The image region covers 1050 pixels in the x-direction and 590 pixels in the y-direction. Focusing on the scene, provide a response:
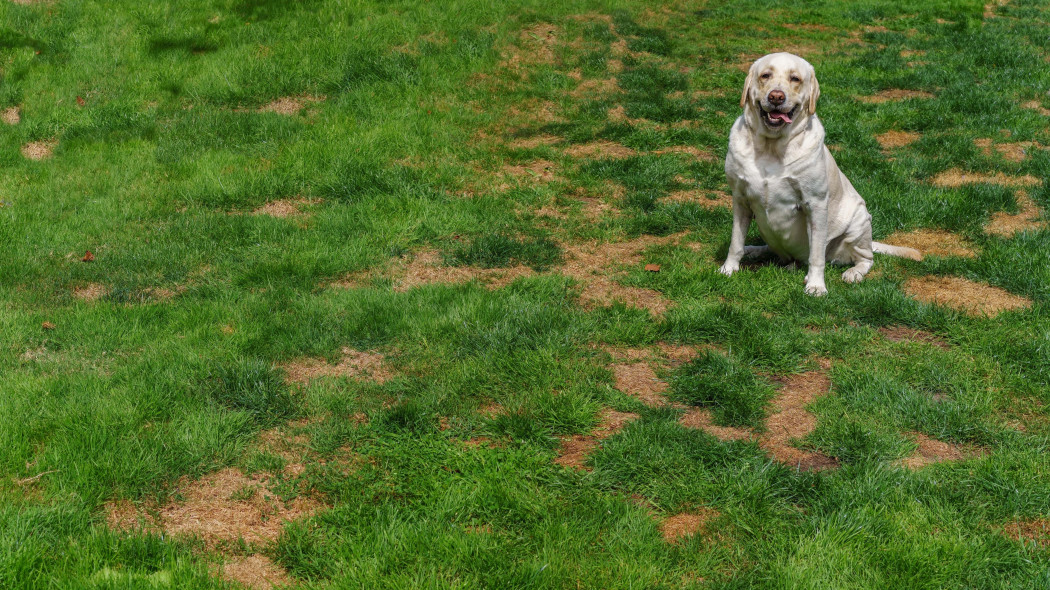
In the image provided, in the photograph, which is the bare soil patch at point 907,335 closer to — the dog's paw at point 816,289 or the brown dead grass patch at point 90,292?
the dog's paw at point 816,289

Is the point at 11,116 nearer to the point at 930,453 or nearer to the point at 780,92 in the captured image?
the point at 780,92

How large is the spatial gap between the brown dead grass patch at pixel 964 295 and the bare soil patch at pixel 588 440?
2.69 metres

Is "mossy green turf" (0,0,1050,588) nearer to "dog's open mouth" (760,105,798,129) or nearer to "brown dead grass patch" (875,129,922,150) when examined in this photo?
"brown dead grass patch" (875,129,922,150)

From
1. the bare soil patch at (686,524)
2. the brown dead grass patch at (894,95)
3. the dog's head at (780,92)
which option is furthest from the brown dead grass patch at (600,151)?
the bare soil patch at (686,524)

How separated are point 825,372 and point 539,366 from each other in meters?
1.74

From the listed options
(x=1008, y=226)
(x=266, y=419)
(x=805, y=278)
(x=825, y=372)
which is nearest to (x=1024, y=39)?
(x=1008, y=226)

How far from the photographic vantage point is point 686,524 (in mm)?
3467

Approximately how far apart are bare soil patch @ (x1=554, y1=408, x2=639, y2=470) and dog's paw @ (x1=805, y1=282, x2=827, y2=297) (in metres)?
2.14

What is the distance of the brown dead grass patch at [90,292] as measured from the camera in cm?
571

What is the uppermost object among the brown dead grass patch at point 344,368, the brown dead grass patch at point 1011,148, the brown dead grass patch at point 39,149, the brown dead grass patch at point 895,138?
the brown dead grass patch at point 39,149

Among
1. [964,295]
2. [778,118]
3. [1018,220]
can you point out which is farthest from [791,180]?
[1018,220]

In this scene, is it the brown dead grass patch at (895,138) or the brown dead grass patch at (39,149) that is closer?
the brown dead grass patch at (39,149)

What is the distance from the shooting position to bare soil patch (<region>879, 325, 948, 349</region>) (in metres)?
5.10

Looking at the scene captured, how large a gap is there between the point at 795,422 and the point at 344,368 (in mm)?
2640
